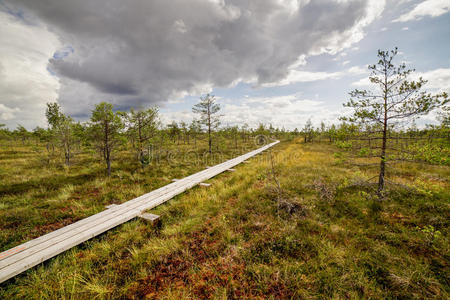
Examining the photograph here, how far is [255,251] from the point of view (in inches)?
142

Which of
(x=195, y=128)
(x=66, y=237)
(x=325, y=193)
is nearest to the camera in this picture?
(x=66, y=237)

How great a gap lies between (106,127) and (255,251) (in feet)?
33.7

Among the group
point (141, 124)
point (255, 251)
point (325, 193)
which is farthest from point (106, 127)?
point (325, 193)

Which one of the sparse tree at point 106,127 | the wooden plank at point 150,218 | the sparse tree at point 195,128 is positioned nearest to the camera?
the wooden plank at point 150,218

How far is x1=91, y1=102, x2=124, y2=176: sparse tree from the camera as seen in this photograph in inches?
347

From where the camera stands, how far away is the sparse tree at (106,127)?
8812mm

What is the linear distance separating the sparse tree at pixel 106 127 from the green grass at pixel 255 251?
4063mm

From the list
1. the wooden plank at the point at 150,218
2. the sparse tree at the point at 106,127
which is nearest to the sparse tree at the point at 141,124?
the sparse tree at the point at 106,127

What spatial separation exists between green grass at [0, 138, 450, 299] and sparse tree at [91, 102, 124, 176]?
4063 millimetres

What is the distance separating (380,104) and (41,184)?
16.5 m

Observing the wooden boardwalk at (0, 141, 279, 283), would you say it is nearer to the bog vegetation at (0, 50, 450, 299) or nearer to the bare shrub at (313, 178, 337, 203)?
the bog vegetation at (0, 50, 450, 299)

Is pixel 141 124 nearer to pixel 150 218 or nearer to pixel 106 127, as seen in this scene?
pixel 106 127

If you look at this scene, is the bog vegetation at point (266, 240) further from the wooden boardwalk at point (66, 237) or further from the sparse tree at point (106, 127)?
the sparse tree at point (106, 127)

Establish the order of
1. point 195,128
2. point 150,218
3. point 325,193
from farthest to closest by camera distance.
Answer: point 195,128 → point 325,193 → point 150,218
